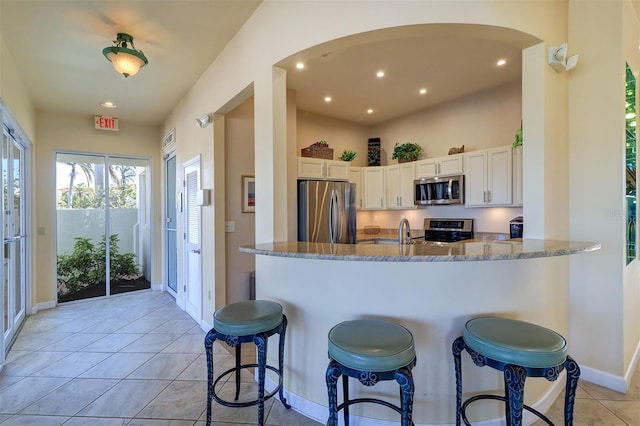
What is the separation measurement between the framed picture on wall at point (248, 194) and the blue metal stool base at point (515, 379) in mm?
2608

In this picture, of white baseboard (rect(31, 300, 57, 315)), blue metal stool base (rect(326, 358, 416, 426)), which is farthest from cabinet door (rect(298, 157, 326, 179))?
white baseboard (rect(31, 300, 57, 315))

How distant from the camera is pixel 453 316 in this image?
68.2 inches

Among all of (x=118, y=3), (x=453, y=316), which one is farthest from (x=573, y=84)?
(x=118, y=3)

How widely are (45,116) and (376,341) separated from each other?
5769 mm

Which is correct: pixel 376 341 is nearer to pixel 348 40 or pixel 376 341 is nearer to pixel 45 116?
pixel 348 40

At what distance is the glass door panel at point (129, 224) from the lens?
507 centimetres

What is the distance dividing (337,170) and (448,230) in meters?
1.87

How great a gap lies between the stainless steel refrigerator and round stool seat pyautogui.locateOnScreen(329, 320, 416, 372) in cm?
247

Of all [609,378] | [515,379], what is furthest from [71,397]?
[609,378]

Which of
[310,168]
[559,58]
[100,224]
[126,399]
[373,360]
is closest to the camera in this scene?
[373,360]

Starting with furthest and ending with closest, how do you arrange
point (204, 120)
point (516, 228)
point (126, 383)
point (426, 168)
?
point (426, 168), point (516, 228), point (204, 120), point (126, 383)

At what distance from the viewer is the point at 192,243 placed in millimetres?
3863

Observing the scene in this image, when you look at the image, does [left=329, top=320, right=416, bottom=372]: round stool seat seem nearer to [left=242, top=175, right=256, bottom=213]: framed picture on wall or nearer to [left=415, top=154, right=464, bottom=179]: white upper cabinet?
[left=242, top=175, right=256, bottom=213]: framed picture on wall

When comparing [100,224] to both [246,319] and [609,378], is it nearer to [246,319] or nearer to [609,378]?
[246,319]
